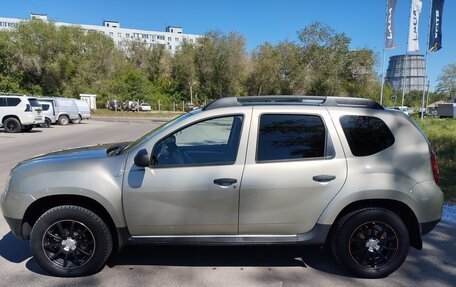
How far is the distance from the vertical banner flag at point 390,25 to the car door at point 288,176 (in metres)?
26.0

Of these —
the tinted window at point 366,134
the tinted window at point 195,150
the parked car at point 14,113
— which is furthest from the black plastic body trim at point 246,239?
the parked car at point 14,113

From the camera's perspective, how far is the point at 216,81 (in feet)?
207

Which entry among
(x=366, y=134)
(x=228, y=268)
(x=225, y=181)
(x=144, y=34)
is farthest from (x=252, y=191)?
(x=144, y=34)

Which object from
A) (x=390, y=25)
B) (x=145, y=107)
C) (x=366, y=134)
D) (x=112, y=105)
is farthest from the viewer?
(x=145, y=107)

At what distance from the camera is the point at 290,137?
12.0 ft

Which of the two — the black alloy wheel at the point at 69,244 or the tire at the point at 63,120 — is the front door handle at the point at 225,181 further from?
the tire at the point at 63,120

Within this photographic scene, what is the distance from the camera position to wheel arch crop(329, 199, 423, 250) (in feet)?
12.0

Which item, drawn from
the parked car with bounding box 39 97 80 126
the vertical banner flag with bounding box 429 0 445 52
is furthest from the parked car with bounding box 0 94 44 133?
the vertical banner flag with bounding box 429 0 445 52

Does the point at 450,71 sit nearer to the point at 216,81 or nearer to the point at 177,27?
the point at 216,81

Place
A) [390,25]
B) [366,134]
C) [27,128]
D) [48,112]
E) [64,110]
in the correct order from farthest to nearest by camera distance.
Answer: [64,110] → [390,25] → [48,112] → [27,128] → [366,134]

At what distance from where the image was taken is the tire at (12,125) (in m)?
19.5

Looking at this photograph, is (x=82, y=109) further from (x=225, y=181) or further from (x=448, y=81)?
(x=448, y=81)

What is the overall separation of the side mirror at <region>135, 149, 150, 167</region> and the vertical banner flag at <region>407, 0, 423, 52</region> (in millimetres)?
27060

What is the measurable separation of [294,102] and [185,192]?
4.78 ft
